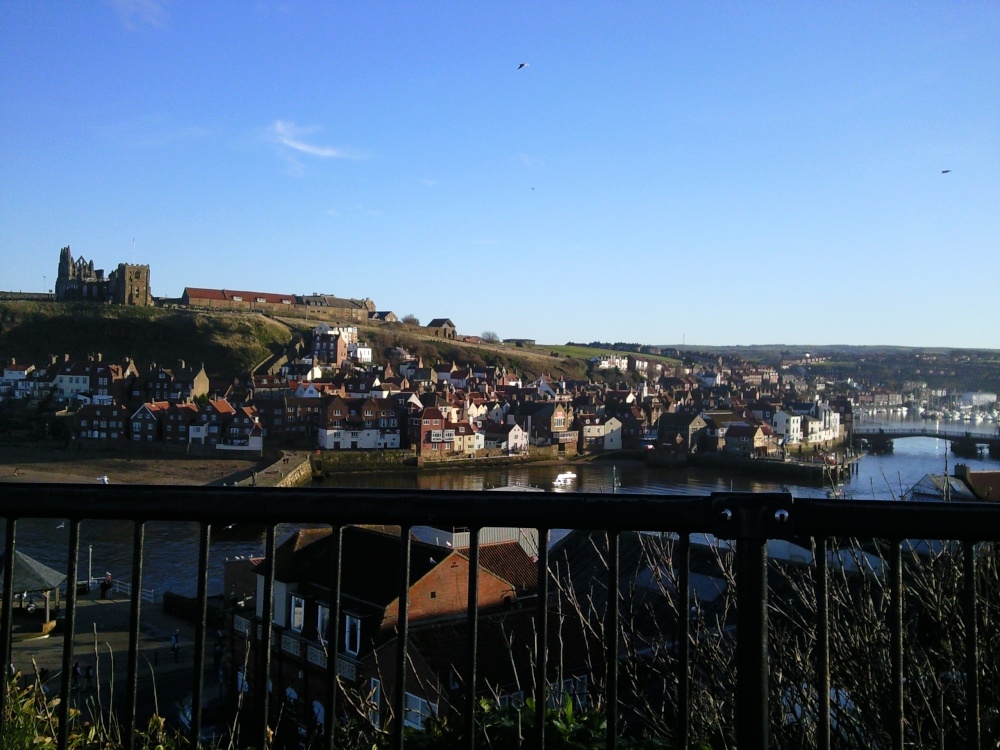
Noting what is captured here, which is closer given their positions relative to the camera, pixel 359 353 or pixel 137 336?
pixel 137 336

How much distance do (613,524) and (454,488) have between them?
3770mm

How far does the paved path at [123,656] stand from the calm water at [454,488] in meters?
0.71

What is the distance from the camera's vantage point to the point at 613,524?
1165mm

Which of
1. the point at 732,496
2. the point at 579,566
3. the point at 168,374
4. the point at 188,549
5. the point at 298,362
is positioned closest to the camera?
the point at 732,496

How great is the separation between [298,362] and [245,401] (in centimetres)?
1139

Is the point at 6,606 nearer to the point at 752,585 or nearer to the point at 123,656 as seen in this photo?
the point at 752,585

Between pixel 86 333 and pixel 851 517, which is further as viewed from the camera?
pixel 86 333

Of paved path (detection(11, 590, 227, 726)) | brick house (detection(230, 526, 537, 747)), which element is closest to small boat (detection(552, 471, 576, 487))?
paved path (detection(11, 590, 227, 726))

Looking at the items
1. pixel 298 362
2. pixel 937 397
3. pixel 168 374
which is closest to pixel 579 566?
pixel 168 374

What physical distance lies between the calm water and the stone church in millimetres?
36581

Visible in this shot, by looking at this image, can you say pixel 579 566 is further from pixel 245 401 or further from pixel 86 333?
pixel 86 333

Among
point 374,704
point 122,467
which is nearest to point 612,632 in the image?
point 374,704

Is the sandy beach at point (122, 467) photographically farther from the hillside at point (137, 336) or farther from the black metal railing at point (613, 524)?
the black metal railing at point (613, 524)

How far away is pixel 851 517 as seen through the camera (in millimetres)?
1163
